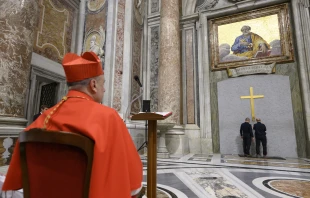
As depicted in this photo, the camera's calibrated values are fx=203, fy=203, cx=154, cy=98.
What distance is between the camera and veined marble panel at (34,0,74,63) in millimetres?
6480

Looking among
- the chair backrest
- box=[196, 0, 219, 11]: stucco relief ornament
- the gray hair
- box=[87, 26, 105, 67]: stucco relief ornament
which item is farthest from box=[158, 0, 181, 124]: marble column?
the chair backrest

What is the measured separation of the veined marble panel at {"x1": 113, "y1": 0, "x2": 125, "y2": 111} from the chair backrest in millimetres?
5291

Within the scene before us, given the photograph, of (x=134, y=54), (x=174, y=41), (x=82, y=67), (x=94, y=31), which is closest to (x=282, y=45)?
(x=174, y=41)

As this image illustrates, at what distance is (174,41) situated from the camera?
7184 mm

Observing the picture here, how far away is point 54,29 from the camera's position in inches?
276

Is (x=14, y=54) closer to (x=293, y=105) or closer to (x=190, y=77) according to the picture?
(x=190, y=77)

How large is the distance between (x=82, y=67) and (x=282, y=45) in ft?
26.4

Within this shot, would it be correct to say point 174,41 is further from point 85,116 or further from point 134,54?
point 85,116

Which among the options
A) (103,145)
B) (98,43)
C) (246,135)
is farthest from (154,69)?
(103,145)

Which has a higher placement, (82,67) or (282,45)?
(282,45)

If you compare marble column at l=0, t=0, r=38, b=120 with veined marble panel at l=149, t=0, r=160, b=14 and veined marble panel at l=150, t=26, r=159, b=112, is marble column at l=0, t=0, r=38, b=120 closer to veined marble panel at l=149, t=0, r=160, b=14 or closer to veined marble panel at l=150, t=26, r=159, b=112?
veined marble panel at l=150, t=26, r=159, b=112

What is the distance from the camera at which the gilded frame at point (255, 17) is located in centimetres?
714

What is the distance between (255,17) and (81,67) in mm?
8474

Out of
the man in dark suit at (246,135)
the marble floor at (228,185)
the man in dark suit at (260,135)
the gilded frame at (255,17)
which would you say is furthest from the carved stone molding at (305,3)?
the marble floor at (228,185)
